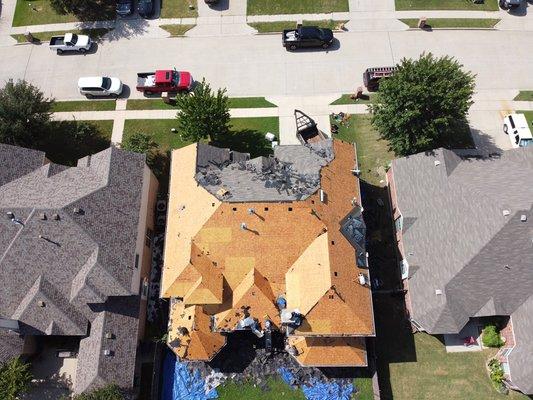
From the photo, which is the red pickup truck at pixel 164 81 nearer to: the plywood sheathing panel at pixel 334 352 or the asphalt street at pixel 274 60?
the asphalt street at pixel 274 60

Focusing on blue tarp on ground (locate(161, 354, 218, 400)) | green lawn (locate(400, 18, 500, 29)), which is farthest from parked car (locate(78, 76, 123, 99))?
green lawn (locate(400, 18, 500, 29))

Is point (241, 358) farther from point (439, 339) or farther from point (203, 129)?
point (203, 129)

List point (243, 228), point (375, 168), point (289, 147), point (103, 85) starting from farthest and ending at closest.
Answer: point (103, 85)
point (375, 168)
point (289, 147)
point (243, 228)

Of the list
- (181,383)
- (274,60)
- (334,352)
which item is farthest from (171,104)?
(334,352)

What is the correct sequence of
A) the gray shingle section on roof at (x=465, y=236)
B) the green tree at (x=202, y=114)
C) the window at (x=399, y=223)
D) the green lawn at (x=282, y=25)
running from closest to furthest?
1. the gray shingle section on roof at (x=465, y=236)
2. the window at (x=399, y=223)
3. the green tree at (x=202, y=114)
4. the green lawn at (x=282, y=25)

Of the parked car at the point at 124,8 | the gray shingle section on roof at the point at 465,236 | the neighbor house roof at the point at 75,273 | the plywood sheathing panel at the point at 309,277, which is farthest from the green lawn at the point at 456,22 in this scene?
the neighbor house roof at the point at 75,273

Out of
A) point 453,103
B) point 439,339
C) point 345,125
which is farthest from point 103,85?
point 439,339
